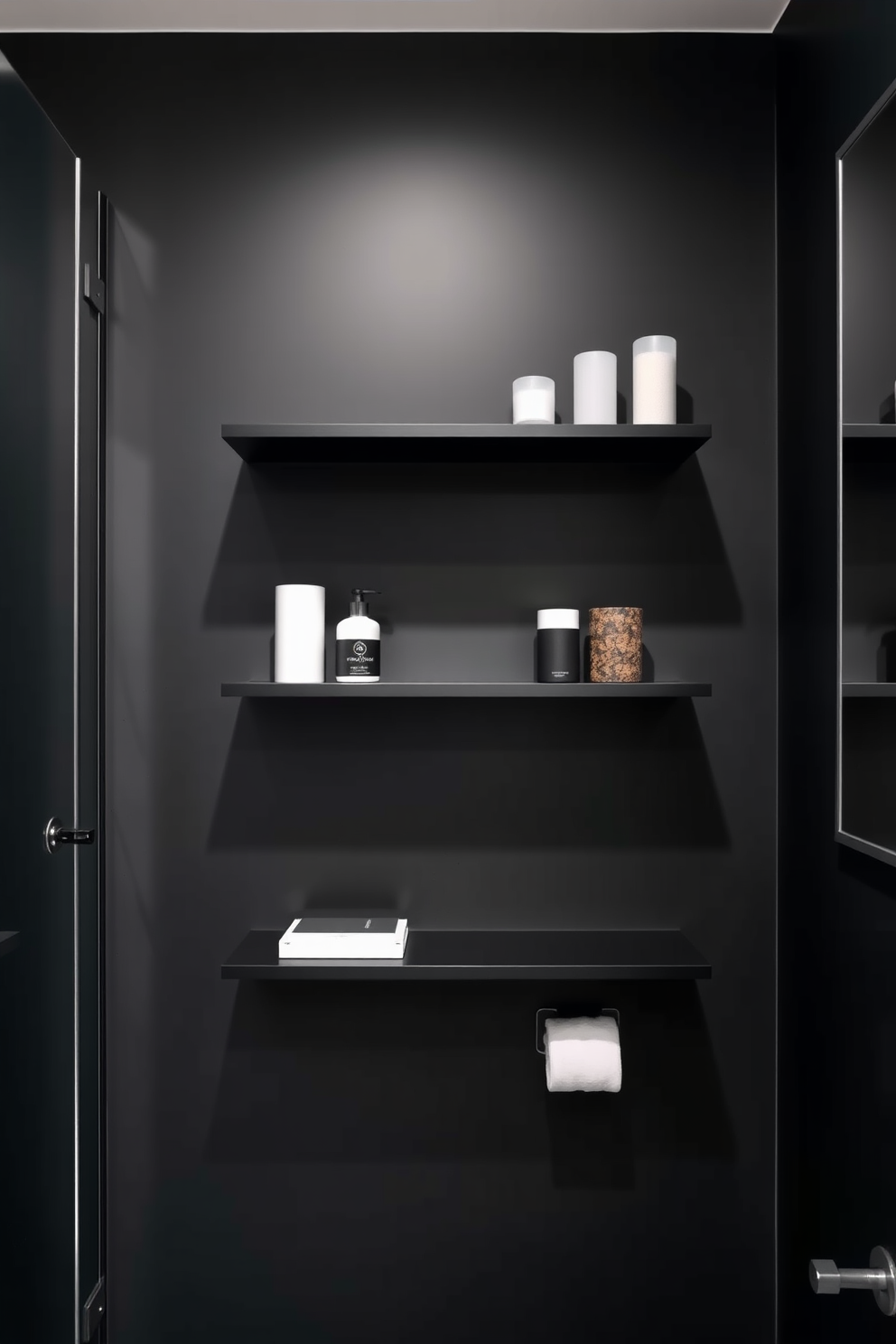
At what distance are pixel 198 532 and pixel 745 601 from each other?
975 mm

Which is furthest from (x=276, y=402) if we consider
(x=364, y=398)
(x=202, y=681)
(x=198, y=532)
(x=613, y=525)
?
(x=613, y=525)

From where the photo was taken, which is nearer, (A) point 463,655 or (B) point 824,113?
(B) point 824,113

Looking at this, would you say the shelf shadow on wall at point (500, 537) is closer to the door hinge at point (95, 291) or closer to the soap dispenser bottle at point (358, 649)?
the soap dispenser bottle at point (358, 649)

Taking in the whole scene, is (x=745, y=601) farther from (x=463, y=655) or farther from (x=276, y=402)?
(x=276, y=402)

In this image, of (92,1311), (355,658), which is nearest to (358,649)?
(355,658)

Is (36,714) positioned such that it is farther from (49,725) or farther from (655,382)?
Answer: (655,382)

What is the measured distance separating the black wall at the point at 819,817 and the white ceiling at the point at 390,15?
0.44 ft

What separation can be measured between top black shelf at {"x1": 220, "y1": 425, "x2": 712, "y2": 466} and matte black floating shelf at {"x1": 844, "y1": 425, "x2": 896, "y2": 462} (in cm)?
22

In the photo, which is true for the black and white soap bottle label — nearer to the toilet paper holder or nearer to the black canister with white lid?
the black canister with white lid

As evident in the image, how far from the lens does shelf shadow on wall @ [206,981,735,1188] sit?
152cm

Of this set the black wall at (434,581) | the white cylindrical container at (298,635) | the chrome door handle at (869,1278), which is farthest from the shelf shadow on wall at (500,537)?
the chrome door handle at (869,1278)

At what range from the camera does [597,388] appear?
142cm

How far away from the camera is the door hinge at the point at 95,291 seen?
1461mm

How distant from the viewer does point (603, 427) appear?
1.35 m
